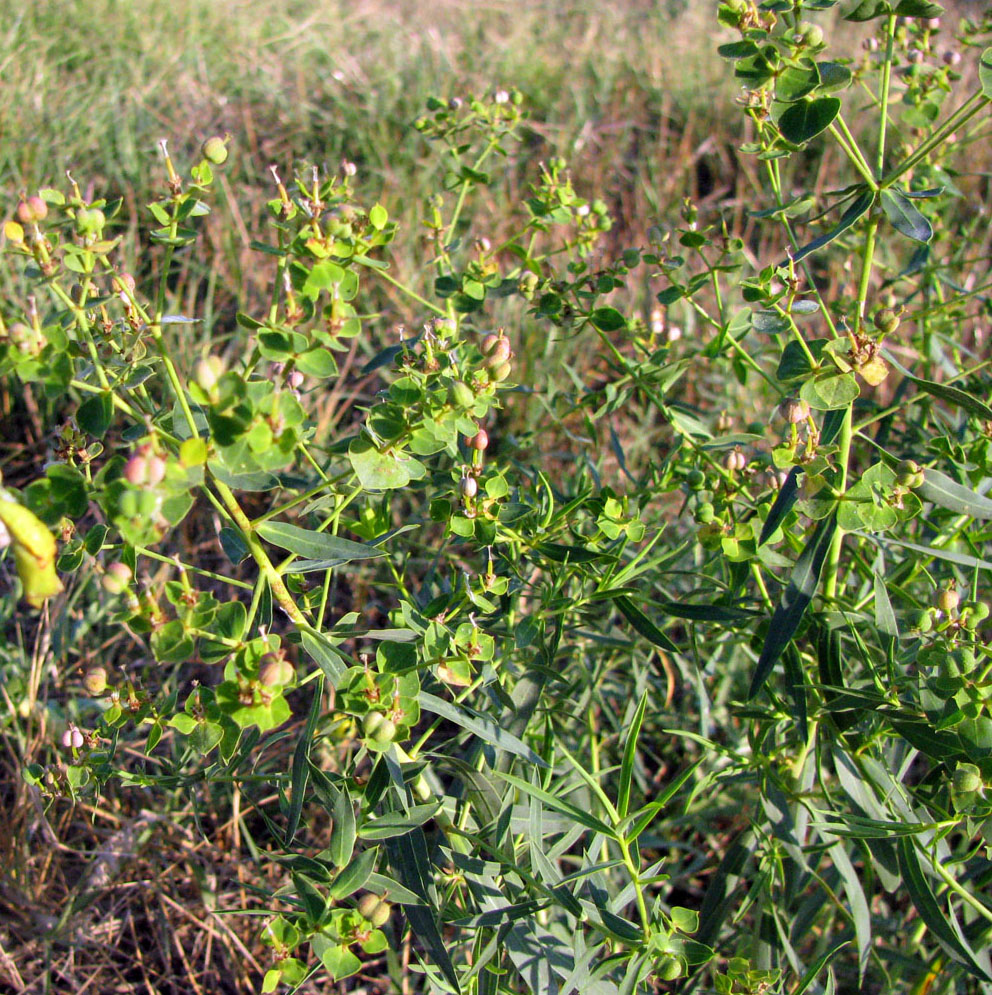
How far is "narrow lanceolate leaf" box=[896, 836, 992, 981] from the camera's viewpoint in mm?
1420

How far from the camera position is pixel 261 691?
113cm

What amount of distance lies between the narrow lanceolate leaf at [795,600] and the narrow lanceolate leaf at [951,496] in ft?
0.51

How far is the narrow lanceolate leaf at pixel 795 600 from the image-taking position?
1397 millimetres

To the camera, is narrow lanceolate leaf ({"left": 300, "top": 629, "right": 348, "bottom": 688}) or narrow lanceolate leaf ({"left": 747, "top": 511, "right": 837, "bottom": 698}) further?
narrow lanceolate leaf ({"left": 747, "top": 511, "right": 837, "bottom": 698})

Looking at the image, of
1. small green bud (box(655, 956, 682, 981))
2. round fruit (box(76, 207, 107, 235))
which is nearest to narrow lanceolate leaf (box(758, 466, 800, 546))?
small green bud (box(655, 956, 682, 981))

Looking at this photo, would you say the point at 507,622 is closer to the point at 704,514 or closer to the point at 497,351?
the point at 704,514

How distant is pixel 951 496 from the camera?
1429 millimetres

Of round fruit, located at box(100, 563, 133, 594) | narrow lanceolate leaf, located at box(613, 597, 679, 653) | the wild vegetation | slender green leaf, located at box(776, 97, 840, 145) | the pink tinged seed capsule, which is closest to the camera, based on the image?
the pink tinged seed capsule

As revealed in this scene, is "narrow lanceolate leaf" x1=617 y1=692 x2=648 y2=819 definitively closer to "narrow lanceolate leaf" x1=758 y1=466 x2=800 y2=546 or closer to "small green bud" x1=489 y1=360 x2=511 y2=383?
"narrow lanceolate leaf" x1=758 y1=466 x2=800 y2=546

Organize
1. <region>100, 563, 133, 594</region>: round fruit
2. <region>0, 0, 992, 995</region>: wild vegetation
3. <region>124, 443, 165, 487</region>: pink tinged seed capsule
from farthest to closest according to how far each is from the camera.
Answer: <region>0, 0, 992, 995</region>: wild vegetation → <region>100, 563, 133, 594</region>: round fruit → <region>124, 443, 165, 487</region>: pink tinged seed capsule

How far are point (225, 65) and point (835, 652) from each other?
4492mm

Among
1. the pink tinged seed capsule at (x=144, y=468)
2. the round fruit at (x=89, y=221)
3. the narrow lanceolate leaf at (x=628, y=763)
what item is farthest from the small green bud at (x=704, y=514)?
the round fruit at (x=89, y=221)

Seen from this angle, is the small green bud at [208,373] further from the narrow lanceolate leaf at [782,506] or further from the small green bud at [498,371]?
the narrow lanceolate leaf at [782,506]

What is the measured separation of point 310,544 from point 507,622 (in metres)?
0.50
